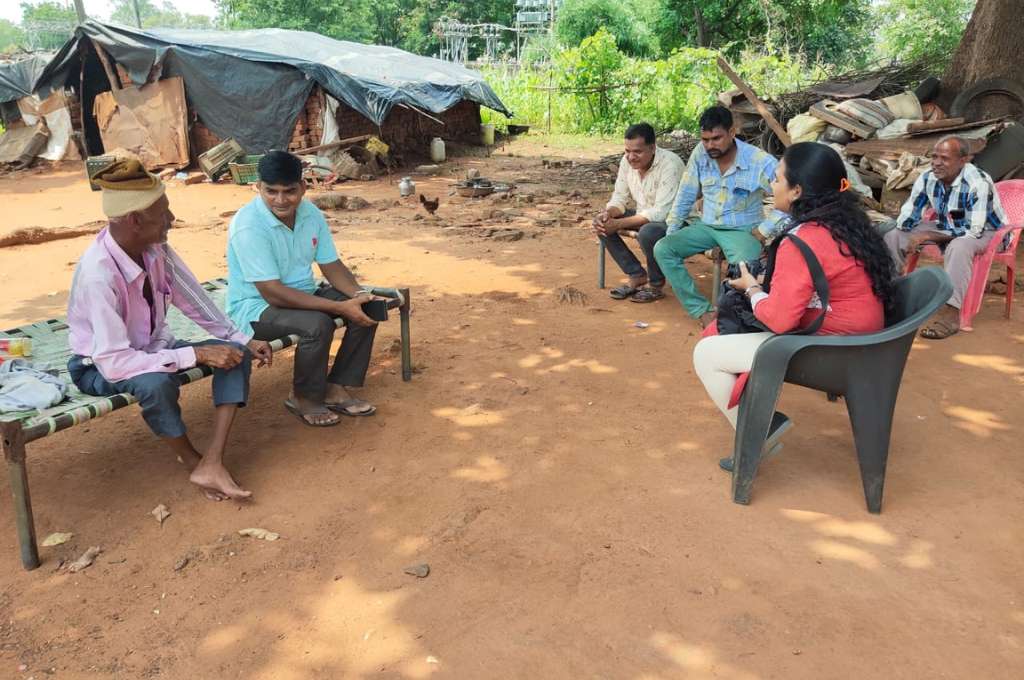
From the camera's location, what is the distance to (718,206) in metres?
5.23

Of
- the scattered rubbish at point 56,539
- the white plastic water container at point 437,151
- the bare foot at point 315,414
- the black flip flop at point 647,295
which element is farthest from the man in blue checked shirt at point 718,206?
the white plastic water container at point 437,151

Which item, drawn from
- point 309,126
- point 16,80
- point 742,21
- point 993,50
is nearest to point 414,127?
point 309,126

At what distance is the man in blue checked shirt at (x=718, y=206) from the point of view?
5051mm

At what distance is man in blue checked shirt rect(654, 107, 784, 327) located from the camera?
16.6 feet

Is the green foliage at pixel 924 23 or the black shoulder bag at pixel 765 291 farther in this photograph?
the green foliage at pixel 924 23

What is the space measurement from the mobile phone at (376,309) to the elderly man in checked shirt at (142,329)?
876mm

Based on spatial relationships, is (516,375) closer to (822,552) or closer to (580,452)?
(580,452)

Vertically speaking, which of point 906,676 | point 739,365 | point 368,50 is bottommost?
point 906,676

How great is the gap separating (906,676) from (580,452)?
1663 millimetres

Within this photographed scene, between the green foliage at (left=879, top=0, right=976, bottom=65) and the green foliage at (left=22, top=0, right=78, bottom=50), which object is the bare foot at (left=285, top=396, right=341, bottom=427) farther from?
the green foliage at (left=22, top=0, right=78, bottom=50)

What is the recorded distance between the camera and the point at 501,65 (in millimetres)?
23453

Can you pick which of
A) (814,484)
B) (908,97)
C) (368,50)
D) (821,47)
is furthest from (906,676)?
(821,47)

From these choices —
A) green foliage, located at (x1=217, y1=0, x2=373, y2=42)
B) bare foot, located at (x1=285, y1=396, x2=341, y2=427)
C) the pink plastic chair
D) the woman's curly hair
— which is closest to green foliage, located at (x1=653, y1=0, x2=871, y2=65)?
the pink plastic chair

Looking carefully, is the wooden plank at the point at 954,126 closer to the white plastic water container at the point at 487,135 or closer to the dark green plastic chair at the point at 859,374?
the dark green plastic chair at the point at 859,374
